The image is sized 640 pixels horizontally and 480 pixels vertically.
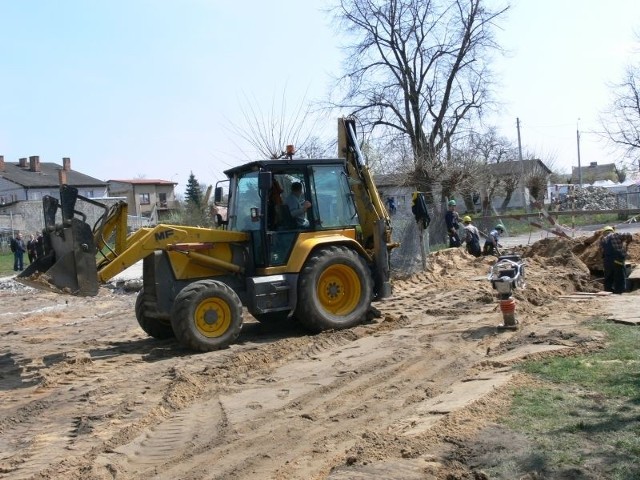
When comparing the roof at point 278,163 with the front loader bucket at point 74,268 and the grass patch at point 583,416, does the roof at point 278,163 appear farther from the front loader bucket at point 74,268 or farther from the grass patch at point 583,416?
the grass patch at point 583,416

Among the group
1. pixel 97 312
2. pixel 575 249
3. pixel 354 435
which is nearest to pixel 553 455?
pixel 354 435

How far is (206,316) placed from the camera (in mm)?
9953

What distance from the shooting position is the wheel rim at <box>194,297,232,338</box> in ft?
32.5

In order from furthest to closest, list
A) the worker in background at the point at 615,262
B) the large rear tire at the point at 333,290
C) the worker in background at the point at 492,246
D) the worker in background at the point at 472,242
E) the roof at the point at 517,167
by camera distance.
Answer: the roof at the point at 517,167
the worker in background at the point at 472,242
the worker in background at the point at 492,246
the worker in background at the point at 615,262
the large rear tire at the point at 333,290

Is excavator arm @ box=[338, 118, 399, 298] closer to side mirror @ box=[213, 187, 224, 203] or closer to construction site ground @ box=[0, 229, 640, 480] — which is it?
construction site ground @ box=[0, 229, 640, 480]

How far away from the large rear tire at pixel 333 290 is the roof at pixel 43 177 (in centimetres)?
5911

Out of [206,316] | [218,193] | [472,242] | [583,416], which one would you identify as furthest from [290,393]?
[472,242]

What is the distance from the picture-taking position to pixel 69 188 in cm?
944

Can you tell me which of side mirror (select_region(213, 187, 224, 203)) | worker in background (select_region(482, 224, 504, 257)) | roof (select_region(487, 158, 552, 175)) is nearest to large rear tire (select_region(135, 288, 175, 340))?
side mirror (select_region(213, 187, 224, 203))

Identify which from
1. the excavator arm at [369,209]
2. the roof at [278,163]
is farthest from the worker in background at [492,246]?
the roof at [278,163]

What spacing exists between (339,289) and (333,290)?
0.39 ft

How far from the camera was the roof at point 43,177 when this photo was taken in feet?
221

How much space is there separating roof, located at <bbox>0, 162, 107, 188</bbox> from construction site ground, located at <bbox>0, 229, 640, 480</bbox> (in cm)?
5803

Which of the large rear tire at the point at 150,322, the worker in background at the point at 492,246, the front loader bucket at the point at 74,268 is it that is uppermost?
the front loader bucket at the point at 74,268
